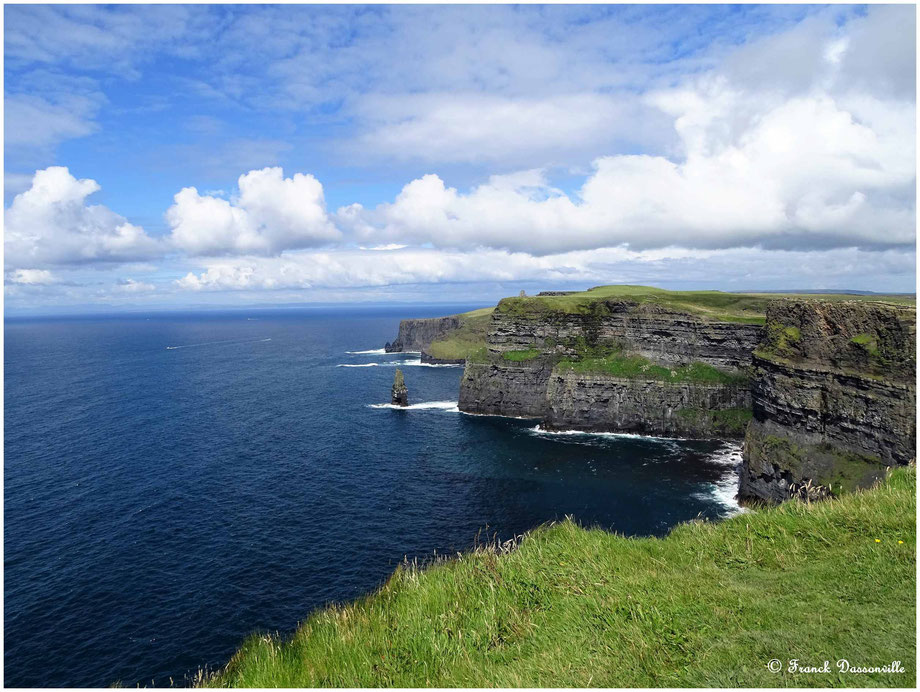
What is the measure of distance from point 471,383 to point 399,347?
334ft

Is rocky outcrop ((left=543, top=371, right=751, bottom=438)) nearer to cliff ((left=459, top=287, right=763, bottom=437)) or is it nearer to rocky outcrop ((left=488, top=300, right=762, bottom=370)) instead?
cliff ((left=459, top=287, right=763, bottom=437))

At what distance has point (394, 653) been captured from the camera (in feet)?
44.7

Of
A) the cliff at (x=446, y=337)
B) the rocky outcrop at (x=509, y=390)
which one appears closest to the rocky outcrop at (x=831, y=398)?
the rocky outcrop at (x=509, y=390)

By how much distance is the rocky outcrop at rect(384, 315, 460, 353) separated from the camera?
192 m

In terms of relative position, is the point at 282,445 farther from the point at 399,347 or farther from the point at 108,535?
the point at 399,347

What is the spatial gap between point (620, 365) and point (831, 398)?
43.6 metres

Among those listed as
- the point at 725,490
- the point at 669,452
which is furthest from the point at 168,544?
the point at 669,452

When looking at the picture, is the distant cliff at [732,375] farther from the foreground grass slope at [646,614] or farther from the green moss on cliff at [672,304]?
the foreground grass slope at [646,614]

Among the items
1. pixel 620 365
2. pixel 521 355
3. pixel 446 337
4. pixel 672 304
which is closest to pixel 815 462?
pixel 620 365

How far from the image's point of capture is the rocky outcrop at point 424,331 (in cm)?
19150

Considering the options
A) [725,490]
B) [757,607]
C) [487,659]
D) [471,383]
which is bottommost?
[725,490]

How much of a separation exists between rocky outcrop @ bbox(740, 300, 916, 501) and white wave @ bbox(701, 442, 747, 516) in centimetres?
210

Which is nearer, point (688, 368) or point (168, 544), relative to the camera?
point (168, 544)

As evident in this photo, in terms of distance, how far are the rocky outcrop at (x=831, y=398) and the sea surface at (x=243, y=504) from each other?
26.8ft
